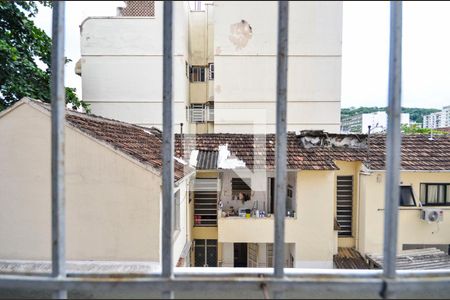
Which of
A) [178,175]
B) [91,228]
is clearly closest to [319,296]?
[91,228]

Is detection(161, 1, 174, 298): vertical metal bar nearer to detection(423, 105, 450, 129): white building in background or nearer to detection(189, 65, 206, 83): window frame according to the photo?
detection(423, 105, 450, 129): white building in background

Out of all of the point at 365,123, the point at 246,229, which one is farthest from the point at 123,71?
the point at 365,123

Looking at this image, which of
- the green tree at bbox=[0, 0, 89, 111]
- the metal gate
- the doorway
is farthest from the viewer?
the doorway

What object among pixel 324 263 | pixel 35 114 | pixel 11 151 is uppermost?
pixel 35 114

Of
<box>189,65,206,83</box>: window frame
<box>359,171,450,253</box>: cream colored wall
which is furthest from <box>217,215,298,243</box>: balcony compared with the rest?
<box>189,65,206,83</box>: window frame

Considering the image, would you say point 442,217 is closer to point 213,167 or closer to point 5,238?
point 213,167

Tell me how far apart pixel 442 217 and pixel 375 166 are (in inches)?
91.4

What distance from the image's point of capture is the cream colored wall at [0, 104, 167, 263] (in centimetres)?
454

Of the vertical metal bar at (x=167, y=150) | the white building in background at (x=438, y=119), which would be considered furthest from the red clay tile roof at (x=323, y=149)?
the vertical metal bar at (x=167, y=150)

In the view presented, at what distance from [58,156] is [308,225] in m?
7.46

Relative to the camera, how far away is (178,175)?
19.2 feet

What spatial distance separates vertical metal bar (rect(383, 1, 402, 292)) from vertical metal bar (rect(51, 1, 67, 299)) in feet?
4.50

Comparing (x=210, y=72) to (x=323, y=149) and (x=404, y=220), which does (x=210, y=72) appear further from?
(x=404, y=220)

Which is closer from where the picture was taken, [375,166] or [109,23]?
[375,166]
